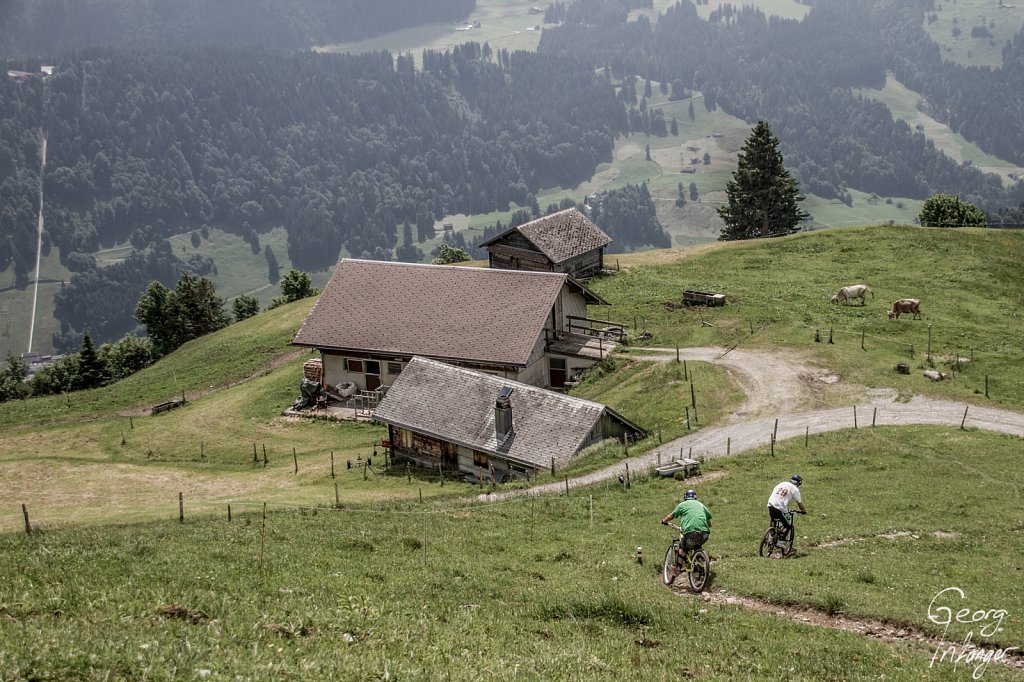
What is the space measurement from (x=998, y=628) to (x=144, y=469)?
149ft

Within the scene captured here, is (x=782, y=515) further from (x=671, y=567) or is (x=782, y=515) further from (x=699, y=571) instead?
(x=671, y=567)

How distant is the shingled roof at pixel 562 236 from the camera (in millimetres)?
81875

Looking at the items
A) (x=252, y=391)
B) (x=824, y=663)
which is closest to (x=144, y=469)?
(x=252, y=391)

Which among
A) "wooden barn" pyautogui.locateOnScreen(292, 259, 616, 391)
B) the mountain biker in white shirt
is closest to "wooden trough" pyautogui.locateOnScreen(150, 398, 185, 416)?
"wooden barn" pyautogui.locateOnScreen(292, 259, 616, 391)

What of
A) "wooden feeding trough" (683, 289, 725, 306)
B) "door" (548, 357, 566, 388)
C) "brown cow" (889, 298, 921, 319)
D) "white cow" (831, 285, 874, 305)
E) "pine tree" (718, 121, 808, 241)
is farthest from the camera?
"pine tree" (718, 121, 808, 241)

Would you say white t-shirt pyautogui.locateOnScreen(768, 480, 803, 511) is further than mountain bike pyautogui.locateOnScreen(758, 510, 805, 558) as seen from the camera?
No

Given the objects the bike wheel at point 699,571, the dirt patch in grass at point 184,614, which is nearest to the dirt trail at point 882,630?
the bike wheel at point 699,571

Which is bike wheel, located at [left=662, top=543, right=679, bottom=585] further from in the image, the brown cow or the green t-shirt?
the brown cow

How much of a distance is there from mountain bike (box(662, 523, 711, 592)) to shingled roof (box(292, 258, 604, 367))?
33.2 meters

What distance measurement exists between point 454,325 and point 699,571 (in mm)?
39435

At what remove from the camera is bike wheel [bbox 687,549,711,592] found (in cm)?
2241

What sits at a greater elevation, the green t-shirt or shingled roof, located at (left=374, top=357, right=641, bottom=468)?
the green t-shirt

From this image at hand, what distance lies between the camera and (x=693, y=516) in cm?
2259

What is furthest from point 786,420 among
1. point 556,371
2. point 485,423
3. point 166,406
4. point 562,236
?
point 166,406
